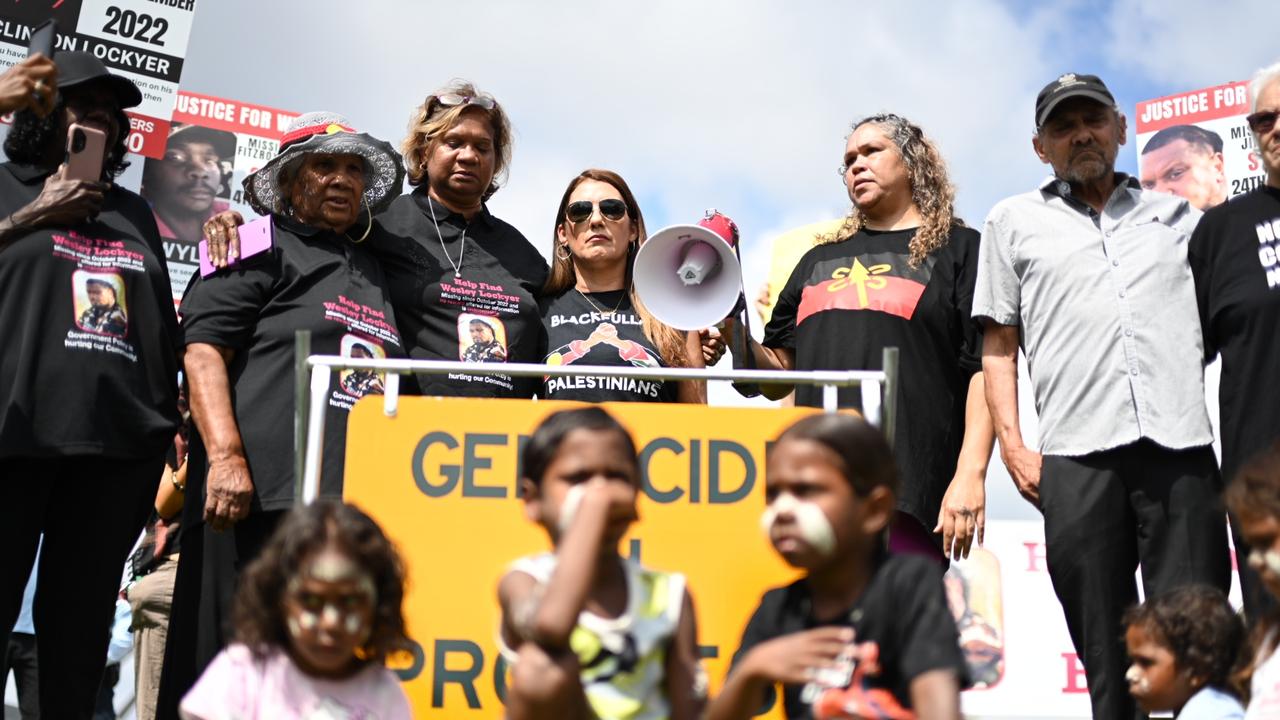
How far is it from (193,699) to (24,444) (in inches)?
52.0

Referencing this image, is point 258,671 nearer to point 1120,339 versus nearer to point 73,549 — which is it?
point 73,549

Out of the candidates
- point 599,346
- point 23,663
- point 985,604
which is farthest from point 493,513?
point 985,604

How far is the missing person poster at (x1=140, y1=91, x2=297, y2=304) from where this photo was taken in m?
10.3

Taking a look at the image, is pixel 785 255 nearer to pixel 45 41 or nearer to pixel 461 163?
pixel 461 163

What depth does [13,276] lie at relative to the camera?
13.9ft

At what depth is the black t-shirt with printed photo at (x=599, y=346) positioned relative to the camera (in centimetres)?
470

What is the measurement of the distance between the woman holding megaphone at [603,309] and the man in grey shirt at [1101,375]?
1.04 m

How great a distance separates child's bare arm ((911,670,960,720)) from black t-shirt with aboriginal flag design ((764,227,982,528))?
1.75 m

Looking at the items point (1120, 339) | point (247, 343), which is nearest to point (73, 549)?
point (247, 343)

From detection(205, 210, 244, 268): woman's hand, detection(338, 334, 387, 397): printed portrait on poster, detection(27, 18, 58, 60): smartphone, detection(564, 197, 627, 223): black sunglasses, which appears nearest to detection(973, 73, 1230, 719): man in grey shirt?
detection(564, 197, 627, 223): black sunglasses

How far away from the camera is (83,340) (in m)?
4.26

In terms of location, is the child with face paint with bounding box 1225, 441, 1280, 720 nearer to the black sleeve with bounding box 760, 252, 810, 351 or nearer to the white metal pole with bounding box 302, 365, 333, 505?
the black sleeve with bounding box 760, 252, 810, 351

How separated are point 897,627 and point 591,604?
632mm

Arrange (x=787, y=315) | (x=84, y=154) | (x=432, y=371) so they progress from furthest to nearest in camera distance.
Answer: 1. (x=787, y=315)
2. (x=84, y=154)
3. (x=432, y=371)
